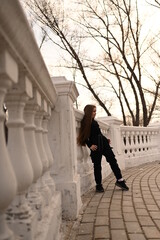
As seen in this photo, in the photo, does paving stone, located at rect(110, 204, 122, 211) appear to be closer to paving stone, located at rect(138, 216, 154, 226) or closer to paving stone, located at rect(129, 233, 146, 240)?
paving stone, located at rect(138, 216, 154, 226)

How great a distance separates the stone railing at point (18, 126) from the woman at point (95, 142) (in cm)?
247

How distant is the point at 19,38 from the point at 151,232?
217 cm

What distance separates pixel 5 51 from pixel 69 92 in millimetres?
2238

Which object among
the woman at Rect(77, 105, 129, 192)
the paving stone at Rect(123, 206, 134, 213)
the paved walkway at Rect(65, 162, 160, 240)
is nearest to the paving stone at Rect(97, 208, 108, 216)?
the paved walkway at Rect(65, 162, 160, 240)

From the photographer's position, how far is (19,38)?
1.32 m

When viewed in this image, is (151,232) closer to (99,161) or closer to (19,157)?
(19,157)

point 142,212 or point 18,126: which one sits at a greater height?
point 18,126

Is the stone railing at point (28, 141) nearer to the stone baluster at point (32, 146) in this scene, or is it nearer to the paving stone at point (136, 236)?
the stone baluster at point (32, 146)

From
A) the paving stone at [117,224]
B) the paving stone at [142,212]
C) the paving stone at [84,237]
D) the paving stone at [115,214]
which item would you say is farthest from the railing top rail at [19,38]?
the paving stone at [142,212]

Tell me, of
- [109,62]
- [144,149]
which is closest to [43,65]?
[144,149]

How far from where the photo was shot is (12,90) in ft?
4.88

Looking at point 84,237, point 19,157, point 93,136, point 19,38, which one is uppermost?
point 19,38

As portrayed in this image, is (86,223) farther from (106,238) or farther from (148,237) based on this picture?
(148,237)

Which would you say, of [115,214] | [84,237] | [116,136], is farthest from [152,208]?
[116,136]
